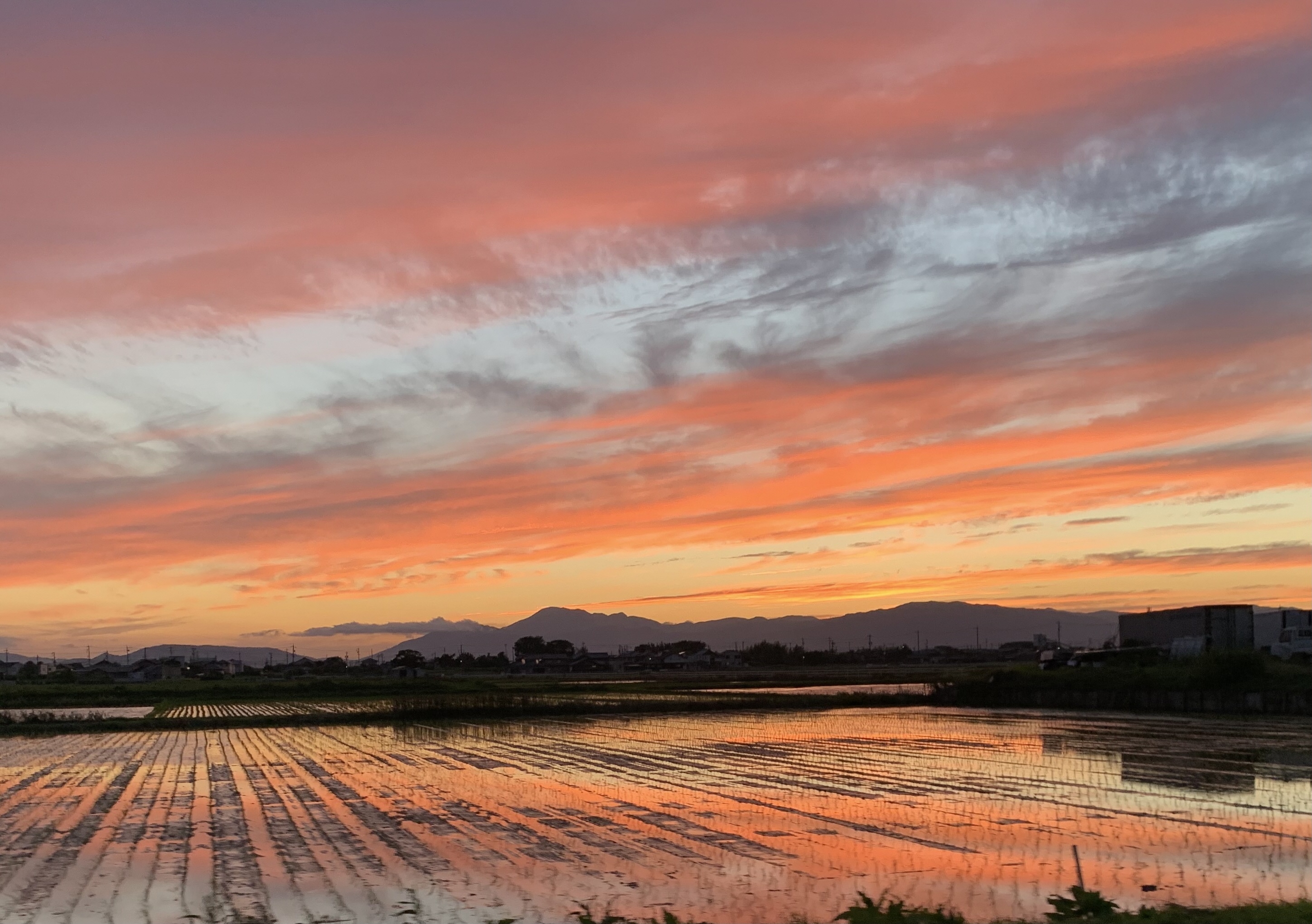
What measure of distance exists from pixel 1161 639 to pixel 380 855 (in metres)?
63.6

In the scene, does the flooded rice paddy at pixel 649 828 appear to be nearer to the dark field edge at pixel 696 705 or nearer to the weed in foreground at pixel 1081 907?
the weed in foreground at pixel 1081 907

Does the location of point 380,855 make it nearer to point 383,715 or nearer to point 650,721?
point 650,721

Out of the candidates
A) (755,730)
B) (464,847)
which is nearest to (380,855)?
(464,847)

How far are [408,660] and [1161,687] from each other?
437 ft

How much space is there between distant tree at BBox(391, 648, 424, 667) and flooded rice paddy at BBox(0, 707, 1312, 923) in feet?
441

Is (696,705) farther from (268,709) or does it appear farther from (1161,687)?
(268,709)

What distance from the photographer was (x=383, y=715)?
50.9 meters

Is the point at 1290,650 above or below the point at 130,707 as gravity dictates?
above

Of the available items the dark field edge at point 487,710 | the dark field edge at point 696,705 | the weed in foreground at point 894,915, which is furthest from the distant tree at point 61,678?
the weed in foreground at point 894,915

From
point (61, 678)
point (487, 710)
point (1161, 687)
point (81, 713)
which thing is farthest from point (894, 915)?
point (61, 678)

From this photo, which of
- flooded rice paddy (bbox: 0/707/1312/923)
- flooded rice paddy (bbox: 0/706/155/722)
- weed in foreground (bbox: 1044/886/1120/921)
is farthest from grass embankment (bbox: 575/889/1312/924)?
flooded rice paddy (bbox: 0/706/155/722)

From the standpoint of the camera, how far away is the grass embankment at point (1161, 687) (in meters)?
44.4

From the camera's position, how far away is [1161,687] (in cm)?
4916

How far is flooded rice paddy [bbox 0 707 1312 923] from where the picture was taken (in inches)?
497
